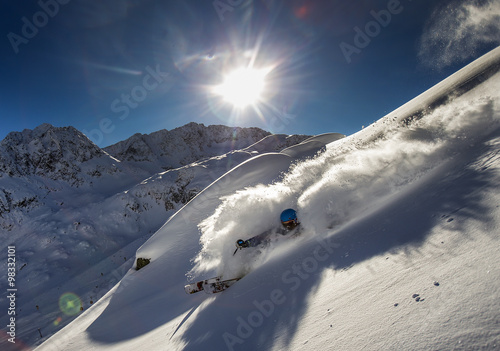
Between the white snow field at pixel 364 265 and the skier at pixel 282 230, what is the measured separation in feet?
0.96

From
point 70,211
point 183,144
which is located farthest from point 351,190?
point 183,144

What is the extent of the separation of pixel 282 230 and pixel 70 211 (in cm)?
4414

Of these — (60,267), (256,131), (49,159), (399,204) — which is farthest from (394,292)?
(256,131)

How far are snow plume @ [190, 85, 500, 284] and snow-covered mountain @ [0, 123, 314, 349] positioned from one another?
18381mm

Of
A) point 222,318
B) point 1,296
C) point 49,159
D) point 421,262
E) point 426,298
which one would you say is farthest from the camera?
point 49,159

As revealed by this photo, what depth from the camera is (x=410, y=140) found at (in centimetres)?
748

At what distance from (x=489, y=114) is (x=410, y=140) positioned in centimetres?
186

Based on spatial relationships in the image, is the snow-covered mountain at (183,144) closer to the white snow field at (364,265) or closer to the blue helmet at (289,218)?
the white snow field at (364,265)

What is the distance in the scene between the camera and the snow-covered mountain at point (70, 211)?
2366 cm

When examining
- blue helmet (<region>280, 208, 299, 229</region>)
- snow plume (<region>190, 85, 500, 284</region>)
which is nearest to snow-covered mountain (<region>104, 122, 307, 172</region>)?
snow plume (<region>190, 85, 500, 284</region>)

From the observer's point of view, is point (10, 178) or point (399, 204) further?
point (10, 178)

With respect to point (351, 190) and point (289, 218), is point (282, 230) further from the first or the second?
point (351, 190)

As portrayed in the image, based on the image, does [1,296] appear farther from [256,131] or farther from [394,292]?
[256,131]

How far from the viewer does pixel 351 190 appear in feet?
22.0
